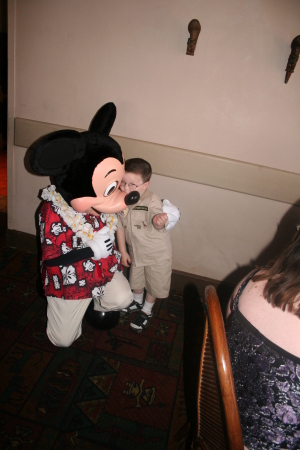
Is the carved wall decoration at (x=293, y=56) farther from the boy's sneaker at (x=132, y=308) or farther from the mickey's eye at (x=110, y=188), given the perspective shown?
the boy's sneaker at (x=132, y=308)

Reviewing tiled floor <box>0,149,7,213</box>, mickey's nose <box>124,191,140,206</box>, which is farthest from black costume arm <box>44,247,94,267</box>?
tiled floor <box>0,149,7,213</box>

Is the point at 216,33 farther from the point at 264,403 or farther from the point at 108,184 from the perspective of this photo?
the point at 264,403

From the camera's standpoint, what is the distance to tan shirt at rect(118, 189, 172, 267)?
6.02 feet

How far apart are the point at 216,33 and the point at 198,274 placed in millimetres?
1726

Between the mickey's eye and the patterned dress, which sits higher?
the mickey's eye

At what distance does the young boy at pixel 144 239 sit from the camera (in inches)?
66.7

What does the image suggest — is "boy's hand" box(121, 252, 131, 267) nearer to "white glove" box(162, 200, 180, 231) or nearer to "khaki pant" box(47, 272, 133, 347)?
"khaki pant" box(47, 272, 133, 347)

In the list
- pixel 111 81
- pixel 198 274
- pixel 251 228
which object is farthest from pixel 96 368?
pixel 111 81

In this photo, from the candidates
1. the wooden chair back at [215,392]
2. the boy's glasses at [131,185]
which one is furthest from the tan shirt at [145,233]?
the wooden chair back at [215,392]

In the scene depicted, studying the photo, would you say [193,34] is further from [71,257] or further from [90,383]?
[90,383]

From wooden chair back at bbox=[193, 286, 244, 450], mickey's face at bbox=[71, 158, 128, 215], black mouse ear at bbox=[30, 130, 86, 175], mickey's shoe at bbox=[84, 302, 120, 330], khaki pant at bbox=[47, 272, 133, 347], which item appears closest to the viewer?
wooden chair back at bbox=[193, 286, 244, 450]

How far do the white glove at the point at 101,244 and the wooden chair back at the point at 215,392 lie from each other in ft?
2.57

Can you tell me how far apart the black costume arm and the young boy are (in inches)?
16.2

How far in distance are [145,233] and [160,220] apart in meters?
0.21
